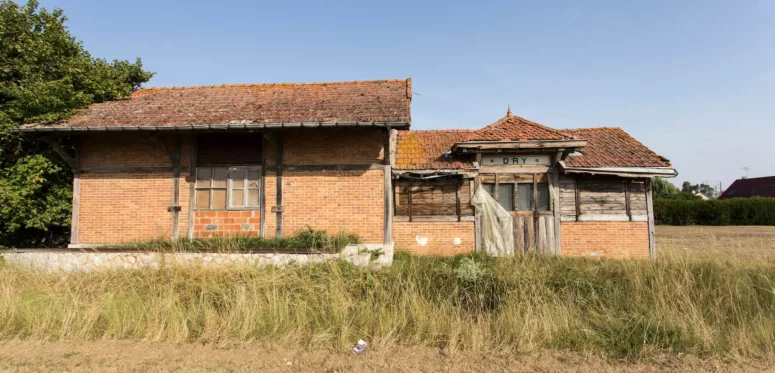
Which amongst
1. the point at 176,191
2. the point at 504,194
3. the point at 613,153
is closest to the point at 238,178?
the point at 176,191

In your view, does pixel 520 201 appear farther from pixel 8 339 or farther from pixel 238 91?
pixel 8 339

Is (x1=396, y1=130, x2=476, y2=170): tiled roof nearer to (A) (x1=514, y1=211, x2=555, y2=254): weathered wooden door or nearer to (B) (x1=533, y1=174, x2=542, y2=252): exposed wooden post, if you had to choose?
(B) (x1=533, y1=174, x2=542, y2=252): exposed wooden post

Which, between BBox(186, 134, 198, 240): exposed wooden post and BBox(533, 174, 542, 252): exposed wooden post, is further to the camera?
BBox(533, 174, 542, 252): exposed wooden post

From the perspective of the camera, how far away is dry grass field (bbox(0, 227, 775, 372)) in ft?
12.0

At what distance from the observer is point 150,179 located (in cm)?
848

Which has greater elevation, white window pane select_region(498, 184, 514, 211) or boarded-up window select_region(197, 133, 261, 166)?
boarded-up window select_region(197, 133, 261, 166)

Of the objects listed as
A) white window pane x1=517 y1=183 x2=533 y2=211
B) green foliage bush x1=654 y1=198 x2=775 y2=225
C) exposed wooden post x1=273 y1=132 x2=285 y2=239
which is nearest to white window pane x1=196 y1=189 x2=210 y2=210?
exposed wooden post x1=273 y1=132 x2=285 y2=239

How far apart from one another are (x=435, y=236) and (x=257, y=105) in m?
5.60

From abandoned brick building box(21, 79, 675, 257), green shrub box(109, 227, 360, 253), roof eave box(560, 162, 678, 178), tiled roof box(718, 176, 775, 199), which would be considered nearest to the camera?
green shrub box(109, 227, 360, 253)

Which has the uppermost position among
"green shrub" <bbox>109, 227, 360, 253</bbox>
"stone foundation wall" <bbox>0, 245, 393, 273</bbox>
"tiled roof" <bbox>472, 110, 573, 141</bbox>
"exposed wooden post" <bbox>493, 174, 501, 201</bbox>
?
"tiled roof" <bbox>472, 110, 573, 141</bbox>

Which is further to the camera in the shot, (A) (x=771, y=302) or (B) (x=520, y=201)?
(B) (x=520, y=201)

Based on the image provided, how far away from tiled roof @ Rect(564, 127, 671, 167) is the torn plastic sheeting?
2233 mm

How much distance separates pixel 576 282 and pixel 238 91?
30.5 ft

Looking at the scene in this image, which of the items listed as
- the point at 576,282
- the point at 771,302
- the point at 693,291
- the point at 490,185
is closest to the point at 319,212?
the point at 490,185
